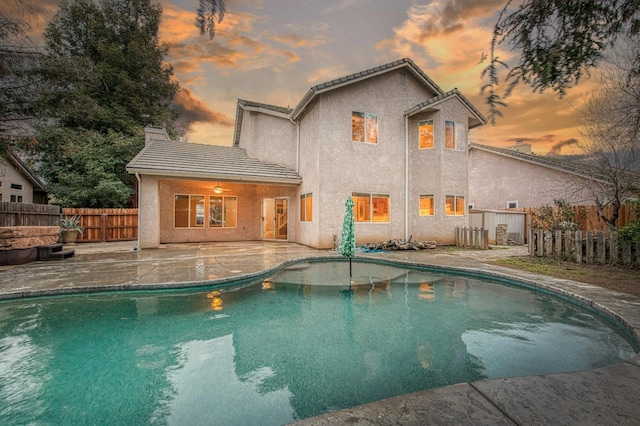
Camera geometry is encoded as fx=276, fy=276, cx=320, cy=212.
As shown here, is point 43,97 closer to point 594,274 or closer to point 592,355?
point 592,355

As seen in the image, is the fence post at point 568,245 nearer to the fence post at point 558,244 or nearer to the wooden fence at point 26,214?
the fence post at point 558,244

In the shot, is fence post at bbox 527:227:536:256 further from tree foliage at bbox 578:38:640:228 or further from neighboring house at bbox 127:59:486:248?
Answer: neighboring house at bbox 127:59:486:248

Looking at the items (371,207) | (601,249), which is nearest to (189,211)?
(371,207)

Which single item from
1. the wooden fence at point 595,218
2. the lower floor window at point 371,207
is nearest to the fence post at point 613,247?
the wooden fence at point 595,218

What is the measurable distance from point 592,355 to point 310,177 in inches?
377

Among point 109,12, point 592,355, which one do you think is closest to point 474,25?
point 592,355

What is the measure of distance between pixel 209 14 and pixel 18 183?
26.2 meters

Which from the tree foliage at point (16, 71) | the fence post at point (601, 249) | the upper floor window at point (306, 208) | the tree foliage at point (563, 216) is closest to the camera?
the tree foliage at point (16, 71)

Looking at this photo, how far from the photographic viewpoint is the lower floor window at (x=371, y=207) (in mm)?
11609

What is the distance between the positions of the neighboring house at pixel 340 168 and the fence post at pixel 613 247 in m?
5.29

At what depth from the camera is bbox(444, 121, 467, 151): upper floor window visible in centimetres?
1256

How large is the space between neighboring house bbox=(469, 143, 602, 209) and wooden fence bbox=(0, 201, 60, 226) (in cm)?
2106

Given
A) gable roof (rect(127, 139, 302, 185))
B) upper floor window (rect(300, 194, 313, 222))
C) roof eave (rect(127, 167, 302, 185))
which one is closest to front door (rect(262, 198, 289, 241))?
upper floor window (rect(300, 194, 313, 222))

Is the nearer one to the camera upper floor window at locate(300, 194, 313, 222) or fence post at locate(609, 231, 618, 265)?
fence post at locate(609, 231, 618, 265)
